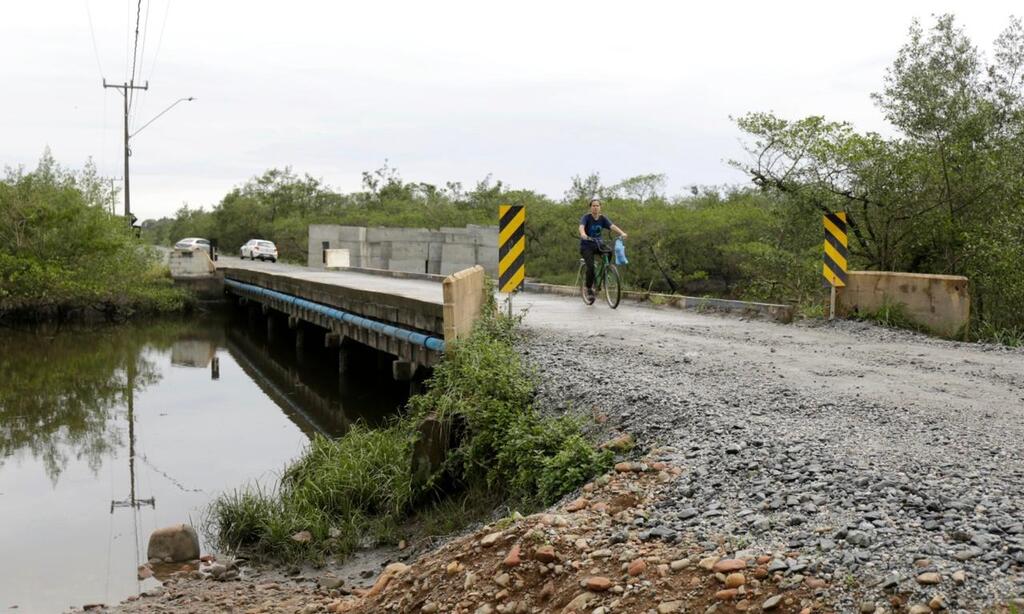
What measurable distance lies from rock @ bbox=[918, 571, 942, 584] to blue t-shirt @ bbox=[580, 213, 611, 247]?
38.0ft

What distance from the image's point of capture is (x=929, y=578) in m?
3.78

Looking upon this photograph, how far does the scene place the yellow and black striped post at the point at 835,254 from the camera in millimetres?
12969

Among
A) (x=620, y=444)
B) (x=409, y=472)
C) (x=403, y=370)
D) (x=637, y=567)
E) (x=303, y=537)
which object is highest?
(x=620, y=444)

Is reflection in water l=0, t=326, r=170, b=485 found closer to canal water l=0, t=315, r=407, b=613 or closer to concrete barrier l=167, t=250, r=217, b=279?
canal water l=0, t=315, r=407, b=613

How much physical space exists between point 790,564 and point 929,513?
0.87 metres

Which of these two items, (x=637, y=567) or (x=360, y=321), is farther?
(x=360, y=321)

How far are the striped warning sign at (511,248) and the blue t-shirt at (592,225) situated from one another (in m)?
2.22

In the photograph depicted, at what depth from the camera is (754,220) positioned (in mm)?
35844

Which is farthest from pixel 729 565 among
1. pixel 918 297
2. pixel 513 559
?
pixel 918 297

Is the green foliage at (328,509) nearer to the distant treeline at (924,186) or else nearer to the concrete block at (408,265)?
the distant treeline at (924,186)

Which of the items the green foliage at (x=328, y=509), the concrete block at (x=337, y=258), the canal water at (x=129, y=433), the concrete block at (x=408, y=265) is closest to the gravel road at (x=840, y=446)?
the green foliage at (x=328, y=509)

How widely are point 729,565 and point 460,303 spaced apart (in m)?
6.75

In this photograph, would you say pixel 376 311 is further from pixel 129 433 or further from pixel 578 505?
pixel 578 505

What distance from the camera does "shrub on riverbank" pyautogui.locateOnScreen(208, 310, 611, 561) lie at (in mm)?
7164
